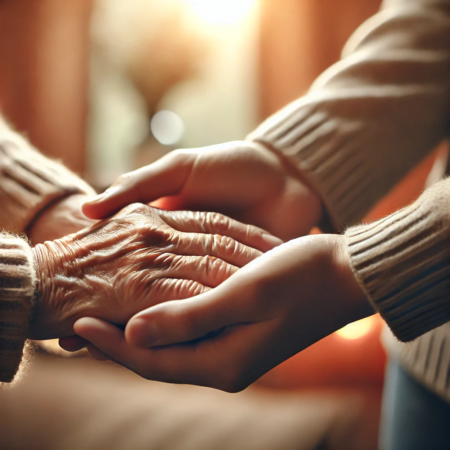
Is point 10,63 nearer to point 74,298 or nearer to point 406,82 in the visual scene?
point 74,298

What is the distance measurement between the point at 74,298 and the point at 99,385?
468 mm

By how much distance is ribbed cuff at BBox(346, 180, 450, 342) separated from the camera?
0.31 meters

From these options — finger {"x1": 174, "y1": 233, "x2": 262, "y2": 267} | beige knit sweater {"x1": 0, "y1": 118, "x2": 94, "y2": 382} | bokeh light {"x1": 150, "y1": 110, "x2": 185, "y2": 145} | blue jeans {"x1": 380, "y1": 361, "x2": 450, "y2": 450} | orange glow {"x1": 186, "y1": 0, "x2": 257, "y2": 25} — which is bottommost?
blue jeans {"x1": 380, "y1": 361, "x2": 450, "y2": 450}

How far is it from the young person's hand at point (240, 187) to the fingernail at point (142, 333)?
178mm

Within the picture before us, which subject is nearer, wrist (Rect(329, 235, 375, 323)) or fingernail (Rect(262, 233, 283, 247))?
wrist (Rect(329, 235, 375, 323))

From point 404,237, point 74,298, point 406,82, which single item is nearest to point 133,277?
point 74,298

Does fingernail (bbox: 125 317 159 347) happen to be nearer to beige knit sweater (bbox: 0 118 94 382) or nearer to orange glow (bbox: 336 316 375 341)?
beige knit sweater (bbox: 0 118 94 382)

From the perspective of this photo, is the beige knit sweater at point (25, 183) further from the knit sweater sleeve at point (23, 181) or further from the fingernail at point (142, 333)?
the fingernail at point (142, 333)

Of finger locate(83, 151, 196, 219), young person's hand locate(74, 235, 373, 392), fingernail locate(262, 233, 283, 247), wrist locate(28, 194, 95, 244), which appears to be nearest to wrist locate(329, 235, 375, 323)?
young person's hand locate(74, 235, 373, 392)

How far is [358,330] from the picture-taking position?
3.53 feet

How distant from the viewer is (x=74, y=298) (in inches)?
15.5

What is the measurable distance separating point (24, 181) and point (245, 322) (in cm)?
35

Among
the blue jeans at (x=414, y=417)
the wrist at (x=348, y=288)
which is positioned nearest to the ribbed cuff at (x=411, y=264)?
the wrist at (x=348, y=288)

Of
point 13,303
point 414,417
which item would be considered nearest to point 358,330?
point 414,417
